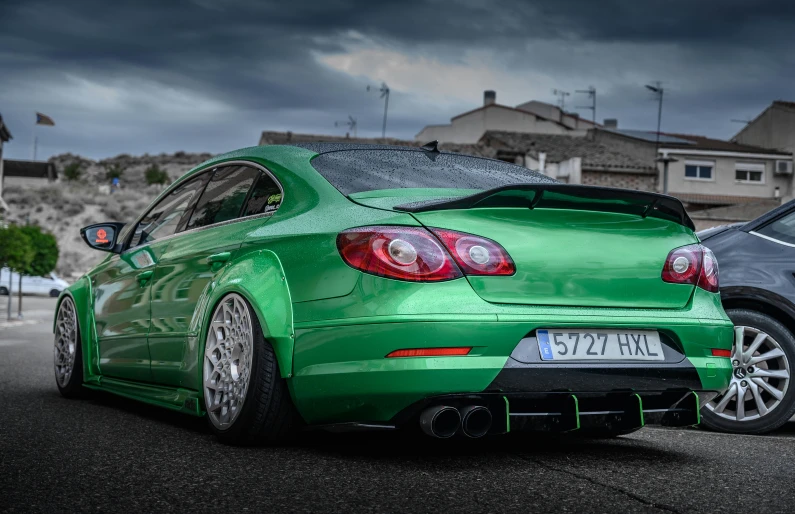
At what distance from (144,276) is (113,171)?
101655 mm

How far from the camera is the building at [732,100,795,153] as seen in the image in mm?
58594

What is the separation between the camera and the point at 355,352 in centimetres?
402

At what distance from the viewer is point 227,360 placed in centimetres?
477

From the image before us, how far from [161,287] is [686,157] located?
55754 mm

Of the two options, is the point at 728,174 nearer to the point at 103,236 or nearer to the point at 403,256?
the point at 103,236

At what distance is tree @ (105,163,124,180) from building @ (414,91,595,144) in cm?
3693

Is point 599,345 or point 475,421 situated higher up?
point 599,345

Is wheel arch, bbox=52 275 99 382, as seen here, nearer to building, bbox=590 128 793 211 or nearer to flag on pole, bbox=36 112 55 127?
building, bbox=590 128 793 211

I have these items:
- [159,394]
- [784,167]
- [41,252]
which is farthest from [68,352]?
[784,167]

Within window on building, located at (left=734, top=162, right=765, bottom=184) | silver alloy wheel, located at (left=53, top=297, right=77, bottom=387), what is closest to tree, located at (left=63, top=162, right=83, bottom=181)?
window on building, located at (left=734, top=162, right=765, bottom=184)

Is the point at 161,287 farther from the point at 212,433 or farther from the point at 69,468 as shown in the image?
the point at 69,468

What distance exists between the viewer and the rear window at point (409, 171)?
15.3ft

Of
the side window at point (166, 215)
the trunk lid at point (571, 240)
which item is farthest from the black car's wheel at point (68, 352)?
the trunk lid at point (571, 240)

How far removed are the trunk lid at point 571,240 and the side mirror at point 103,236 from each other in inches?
129
